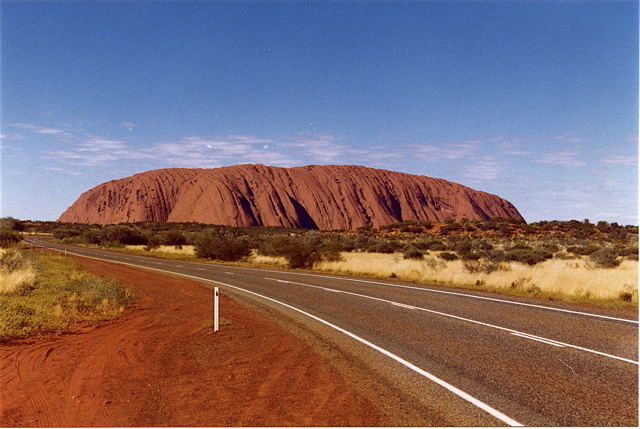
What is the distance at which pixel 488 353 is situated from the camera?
7.84 m

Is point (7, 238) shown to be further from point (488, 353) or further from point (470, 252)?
point (488, 353)

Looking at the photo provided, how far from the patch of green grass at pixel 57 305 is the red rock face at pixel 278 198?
97004 mm

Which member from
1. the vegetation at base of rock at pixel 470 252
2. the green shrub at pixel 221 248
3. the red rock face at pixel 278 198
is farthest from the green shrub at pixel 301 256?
the red rock face at pixel 278 198

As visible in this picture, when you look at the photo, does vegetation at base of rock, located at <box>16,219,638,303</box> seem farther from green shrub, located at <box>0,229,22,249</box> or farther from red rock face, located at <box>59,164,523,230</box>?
red rock face, located at <box>59,164,523,230</box>

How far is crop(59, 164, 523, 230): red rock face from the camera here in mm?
118438

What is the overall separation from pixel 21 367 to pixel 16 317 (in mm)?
3721

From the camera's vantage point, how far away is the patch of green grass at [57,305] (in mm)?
9875

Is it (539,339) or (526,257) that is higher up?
(526,257)

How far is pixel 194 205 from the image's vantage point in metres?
119

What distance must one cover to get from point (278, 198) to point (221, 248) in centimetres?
8715

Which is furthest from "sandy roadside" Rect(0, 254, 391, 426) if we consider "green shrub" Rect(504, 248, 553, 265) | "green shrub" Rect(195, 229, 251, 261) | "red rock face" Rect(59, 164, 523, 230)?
"red rock face" Rect(59, 164, 523, 230)

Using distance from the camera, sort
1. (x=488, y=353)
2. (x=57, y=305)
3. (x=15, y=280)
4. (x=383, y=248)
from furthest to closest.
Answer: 1. (x=383, y=248)
2. (x=15, y=280)
3. (x=57, y=305)
4. (x=488, y=353)

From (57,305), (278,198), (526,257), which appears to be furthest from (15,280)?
(278,198)

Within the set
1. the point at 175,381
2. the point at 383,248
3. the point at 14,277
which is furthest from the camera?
the point at 383,248
